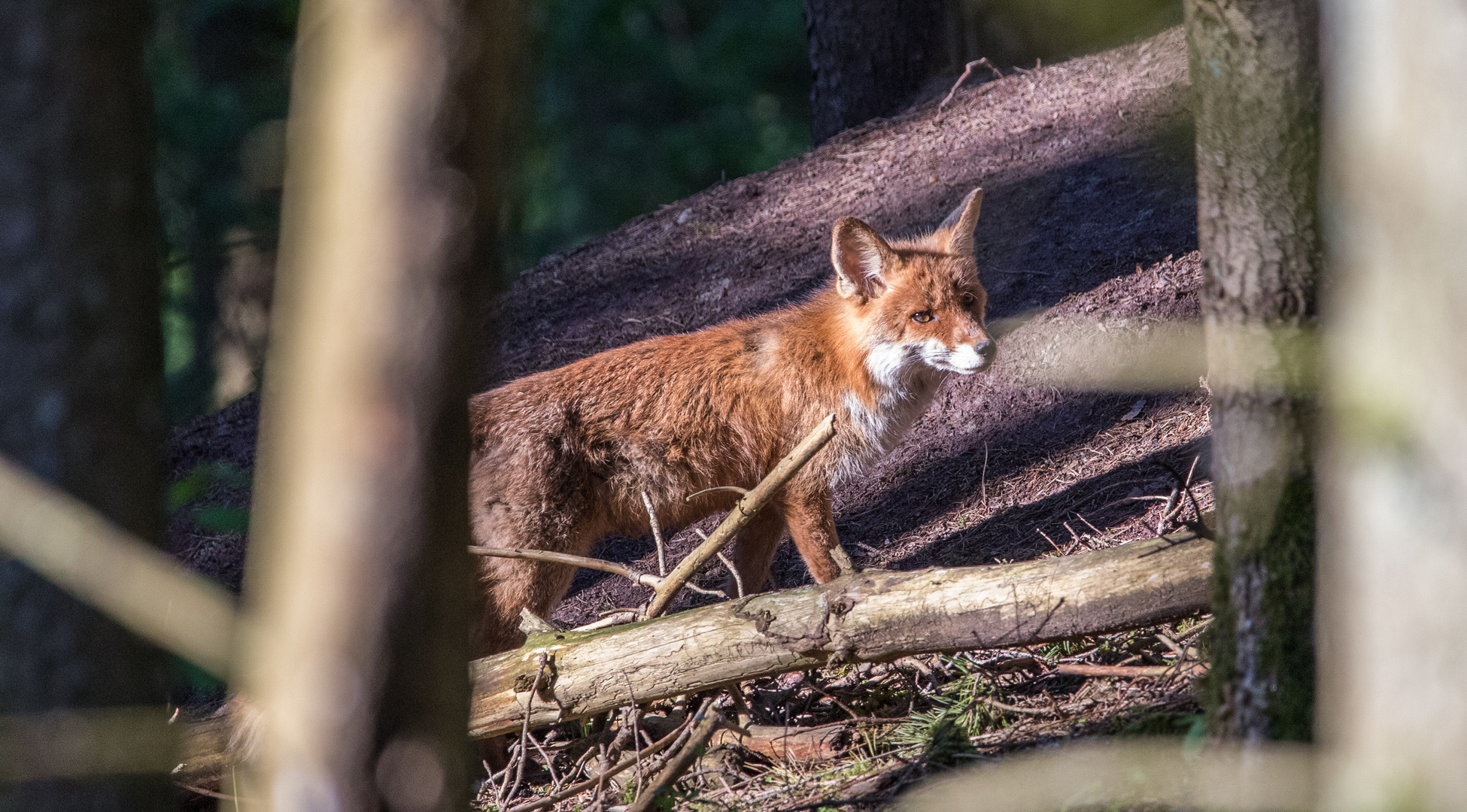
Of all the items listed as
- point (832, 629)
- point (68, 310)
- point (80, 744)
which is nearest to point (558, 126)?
point (832, 629)

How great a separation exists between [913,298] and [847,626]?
271cm

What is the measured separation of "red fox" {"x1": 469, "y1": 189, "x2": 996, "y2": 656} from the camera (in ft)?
16.9

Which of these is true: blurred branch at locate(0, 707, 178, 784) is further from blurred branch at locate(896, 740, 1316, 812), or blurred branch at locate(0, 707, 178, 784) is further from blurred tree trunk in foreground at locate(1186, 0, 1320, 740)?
blurred tree trunk in foreground at locate(1186, 0, 1320, 740)

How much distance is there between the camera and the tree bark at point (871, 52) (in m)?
9.48

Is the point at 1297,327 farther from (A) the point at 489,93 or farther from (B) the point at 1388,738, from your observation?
(A) the point at 489,93

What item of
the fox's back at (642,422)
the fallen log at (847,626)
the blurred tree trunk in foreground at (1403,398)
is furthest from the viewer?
the fox's back at (642,422)

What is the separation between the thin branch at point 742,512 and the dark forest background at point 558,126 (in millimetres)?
9255

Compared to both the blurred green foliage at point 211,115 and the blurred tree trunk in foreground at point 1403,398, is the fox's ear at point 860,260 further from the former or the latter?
the blurred green foliage at point 211,115

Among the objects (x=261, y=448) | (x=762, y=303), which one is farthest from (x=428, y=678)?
(x=762, y=303)

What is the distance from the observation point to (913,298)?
573 centimetres

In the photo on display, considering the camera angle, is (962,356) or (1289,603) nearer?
(1289,603)

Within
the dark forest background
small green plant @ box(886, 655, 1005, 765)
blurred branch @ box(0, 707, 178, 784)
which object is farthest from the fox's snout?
the dark forest background

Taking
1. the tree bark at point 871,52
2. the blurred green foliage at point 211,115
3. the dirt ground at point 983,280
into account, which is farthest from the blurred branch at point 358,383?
the blurred green foliage at point 211,115

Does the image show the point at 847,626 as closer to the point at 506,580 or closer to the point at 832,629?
the point at 832,629
